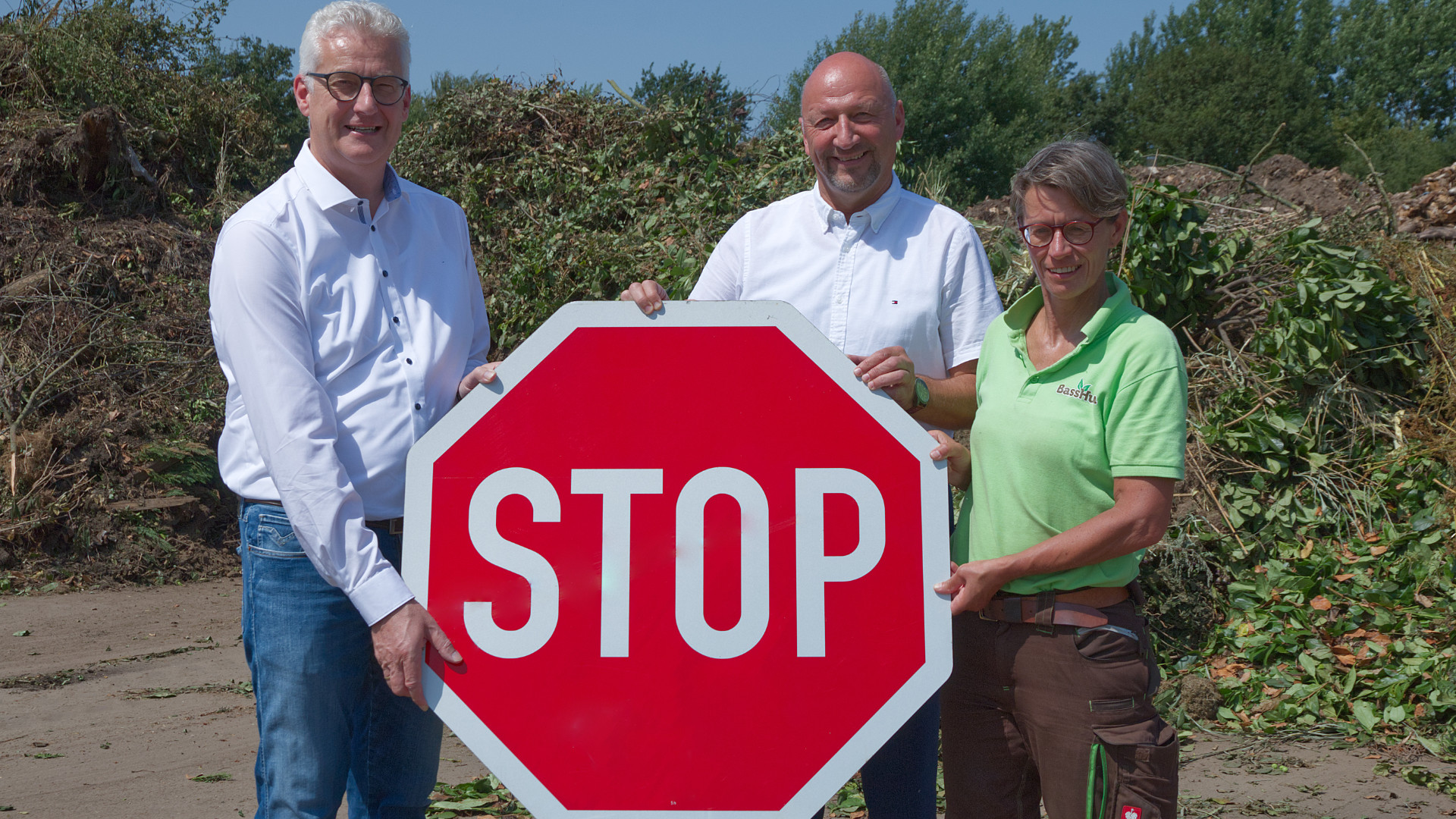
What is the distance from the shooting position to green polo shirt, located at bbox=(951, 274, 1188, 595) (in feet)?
6.29

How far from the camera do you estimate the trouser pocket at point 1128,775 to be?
192cm

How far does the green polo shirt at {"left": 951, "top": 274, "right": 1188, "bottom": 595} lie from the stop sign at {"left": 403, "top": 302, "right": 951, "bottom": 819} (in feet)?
1.56

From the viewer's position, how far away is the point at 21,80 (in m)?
11.9

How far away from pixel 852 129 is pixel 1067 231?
62 cm

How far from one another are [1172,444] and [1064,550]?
27cm

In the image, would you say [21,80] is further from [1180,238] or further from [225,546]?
[1180,238]

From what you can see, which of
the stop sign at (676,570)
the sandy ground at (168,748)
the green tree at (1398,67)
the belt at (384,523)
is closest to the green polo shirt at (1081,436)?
the stop sign at (676,570)

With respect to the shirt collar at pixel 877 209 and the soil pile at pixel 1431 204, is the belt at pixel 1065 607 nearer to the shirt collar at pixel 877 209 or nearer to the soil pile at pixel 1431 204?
the shirt collar at pixel 877 209

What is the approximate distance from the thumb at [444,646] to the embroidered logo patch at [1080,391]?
47.4 inches

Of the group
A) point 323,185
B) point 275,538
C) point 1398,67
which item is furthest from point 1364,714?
point 1398,67

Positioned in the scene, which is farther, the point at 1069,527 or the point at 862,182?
the point at 862,182

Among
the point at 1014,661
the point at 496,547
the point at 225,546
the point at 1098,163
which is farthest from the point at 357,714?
the point at 225,546

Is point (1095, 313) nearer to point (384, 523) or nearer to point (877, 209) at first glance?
point (877, 209)

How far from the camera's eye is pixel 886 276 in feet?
7.85
